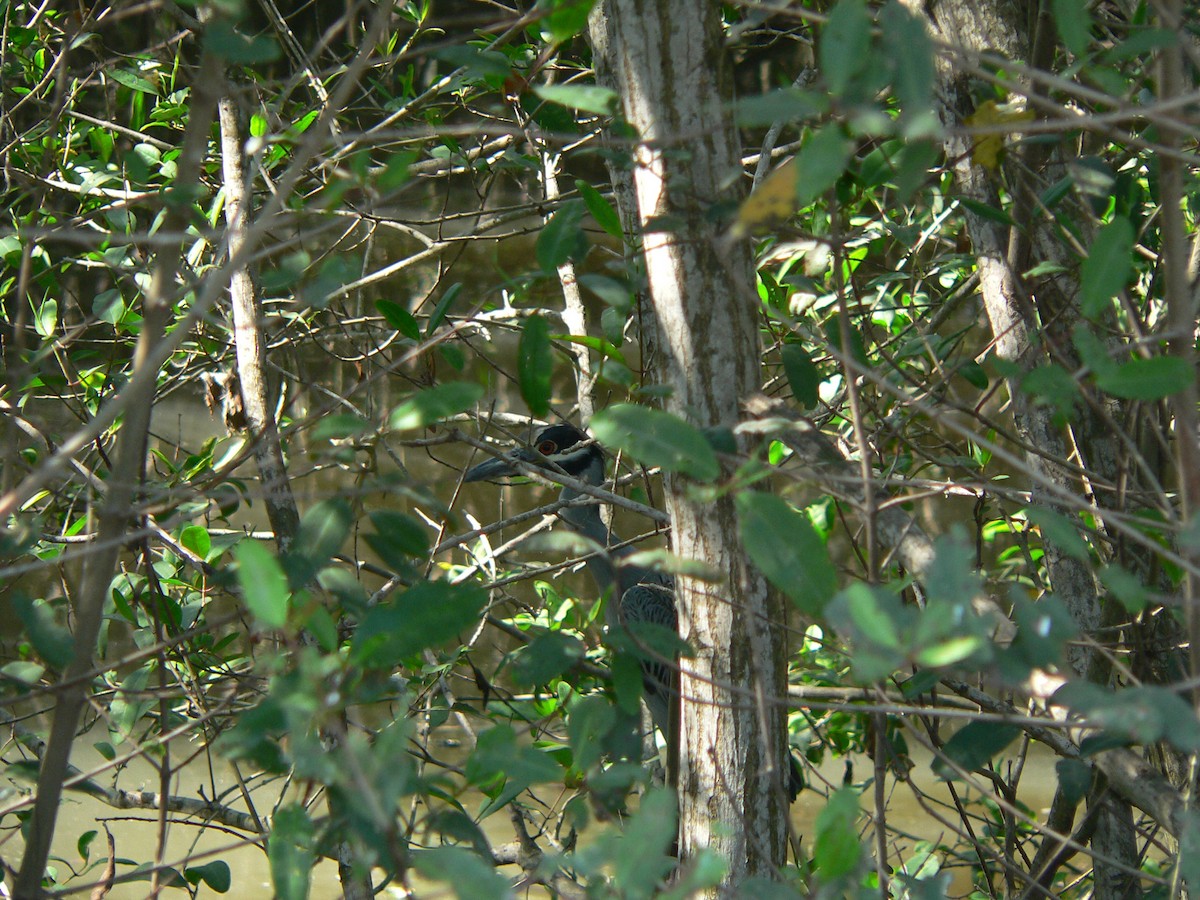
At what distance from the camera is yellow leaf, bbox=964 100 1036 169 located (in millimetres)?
1105

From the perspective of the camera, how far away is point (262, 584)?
0.70 m

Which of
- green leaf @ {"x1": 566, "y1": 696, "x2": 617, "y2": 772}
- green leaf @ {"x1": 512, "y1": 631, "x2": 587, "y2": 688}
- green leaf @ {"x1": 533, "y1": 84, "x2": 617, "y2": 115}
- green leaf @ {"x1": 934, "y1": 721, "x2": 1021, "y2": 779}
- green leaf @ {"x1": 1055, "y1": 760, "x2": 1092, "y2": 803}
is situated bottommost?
green leaf @ {"x1": 1055, "y1": 760, "x2": 1092, "y2": 803}

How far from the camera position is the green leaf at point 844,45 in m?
0.68

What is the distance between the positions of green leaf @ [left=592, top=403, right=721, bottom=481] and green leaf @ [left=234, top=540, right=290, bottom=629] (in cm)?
28

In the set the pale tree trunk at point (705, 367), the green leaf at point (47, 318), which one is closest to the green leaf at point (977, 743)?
the pale tree trunk at point (705, 367)

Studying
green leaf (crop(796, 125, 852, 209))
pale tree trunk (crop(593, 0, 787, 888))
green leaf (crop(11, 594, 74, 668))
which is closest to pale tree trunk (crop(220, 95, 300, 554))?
green leaf (crop(11, 594, 74, 668))

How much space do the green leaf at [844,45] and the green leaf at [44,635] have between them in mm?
837

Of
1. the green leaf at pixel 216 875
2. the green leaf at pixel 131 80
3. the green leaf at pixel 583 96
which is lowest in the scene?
the green leaf at pixel 216 875

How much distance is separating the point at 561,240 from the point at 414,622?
471 millimetres

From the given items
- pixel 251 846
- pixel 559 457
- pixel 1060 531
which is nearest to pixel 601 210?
pixel 1060 531

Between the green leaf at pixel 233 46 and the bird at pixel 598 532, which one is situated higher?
the green leaf at pixel 233 46

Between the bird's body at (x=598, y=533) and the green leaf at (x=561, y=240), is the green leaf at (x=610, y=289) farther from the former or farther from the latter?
the bird's body at (x=598, y=533)

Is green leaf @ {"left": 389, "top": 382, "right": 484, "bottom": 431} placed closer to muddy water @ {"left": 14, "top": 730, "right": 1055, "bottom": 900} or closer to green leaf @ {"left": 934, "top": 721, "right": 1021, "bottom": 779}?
green leaf @ {"left": 934, "top": 721, "right": 1021, "bottom": 779}

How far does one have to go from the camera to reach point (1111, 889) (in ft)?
5.42
